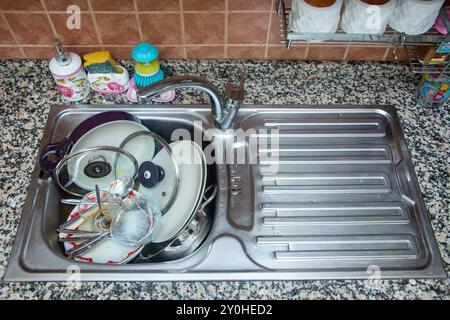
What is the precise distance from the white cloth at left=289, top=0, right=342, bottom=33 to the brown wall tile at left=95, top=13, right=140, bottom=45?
0.40 metres

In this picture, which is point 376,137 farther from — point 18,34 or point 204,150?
point 18,34

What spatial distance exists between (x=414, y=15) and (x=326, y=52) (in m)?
0.31

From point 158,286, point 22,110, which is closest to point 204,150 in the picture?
point 158,286

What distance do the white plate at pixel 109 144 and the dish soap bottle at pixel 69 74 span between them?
12cm

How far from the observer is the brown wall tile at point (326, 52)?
3.44 ft

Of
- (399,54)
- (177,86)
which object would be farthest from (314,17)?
(399,54)

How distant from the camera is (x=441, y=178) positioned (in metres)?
0.92

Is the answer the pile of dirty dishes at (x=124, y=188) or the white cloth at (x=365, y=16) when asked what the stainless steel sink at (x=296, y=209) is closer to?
the pile of dirty dishes at (x=124, y=188)

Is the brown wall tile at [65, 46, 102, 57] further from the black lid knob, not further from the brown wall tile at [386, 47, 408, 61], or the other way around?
the brown wall tile at [386, 47, 408, 61]

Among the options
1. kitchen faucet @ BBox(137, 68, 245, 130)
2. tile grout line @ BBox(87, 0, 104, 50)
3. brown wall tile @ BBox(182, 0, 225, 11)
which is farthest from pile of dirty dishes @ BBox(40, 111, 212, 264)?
brown wall tile @ BBox(182, 0, 225, 11)

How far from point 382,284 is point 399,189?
0.25m

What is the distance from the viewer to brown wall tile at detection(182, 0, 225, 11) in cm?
92

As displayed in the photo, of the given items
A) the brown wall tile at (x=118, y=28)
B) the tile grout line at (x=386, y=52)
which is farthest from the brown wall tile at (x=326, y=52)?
the brown wall tile at (x=118, y=28)
